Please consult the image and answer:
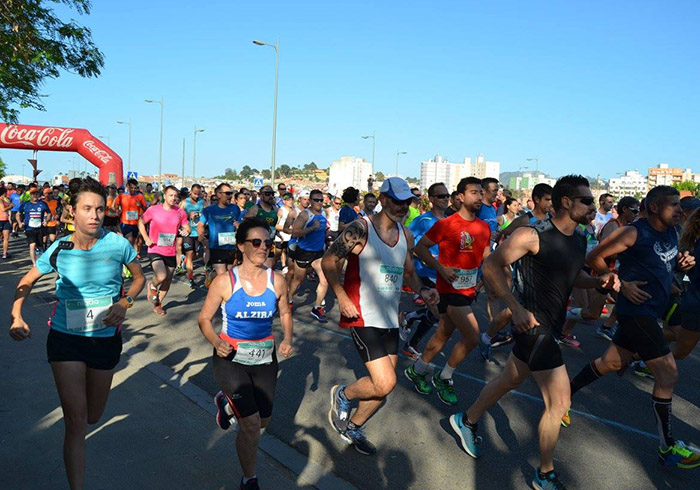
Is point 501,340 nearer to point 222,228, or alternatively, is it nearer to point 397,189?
point 397,189

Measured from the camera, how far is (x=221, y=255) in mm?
9812

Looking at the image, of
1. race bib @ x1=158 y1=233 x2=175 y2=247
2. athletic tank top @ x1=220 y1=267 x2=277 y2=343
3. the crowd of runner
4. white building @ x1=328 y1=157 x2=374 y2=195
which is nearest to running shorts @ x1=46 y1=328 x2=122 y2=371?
the crowd of runner

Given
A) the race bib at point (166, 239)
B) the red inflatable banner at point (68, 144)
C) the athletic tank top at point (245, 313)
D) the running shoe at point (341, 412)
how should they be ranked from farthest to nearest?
the red inflatable banner at point (68, 144), the race bib at point (166, 239), the running shoe at point (341, 412), the athletic tank top at point (245, 313)

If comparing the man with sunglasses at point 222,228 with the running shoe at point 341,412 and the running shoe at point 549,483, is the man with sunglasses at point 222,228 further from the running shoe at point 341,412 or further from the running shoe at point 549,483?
the running shoe at point 549,483

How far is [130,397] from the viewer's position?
5.27m

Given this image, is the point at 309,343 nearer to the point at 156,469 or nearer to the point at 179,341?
the point at 179,341

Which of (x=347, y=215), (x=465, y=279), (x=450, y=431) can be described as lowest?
(x=450, y=431)

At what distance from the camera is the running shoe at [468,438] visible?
4334 mm

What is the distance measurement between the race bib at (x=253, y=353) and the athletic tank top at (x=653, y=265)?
2771 mm

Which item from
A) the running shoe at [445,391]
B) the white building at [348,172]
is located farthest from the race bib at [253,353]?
the white building at [348,172]

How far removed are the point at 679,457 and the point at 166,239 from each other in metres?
7.31

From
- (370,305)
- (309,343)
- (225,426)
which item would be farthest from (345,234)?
(309,343)

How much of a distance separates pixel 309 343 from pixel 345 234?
3543 millimetres

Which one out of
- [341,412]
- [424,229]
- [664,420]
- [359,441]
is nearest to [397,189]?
[341,412]
